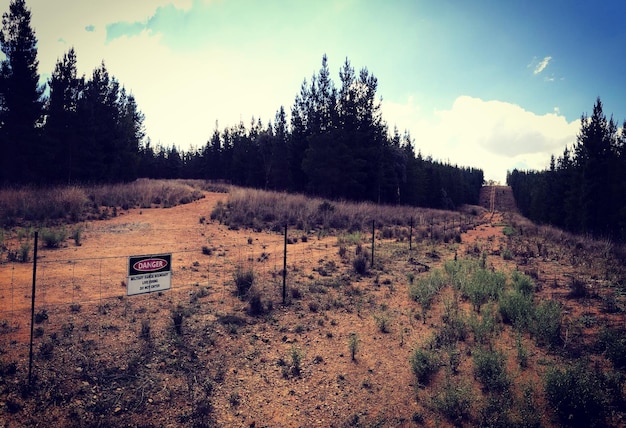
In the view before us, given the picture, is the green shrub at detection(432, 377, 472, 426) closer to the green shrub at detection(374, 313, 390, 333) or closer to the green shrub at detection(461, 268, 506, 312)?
the green shrub at detection(374, 313, 390, 333)

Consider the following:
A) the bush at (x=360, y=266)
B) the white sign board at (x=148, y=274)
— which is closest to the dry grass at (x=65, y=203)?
the white sign board at (x=148, y=274)

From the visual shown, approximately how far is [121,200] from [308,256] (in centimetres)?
1626

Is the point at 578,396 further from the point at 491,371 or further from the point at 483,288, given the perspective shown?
the point at 483,288

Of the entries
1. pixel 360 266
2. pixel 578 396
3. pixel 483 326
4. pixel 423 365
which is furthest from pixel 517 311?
pixel 360 266

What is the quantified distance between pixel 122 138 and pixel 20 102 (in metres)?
9.61

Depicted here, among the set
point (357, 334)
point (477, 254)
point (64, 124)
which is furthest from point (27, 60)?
point (477, 254)

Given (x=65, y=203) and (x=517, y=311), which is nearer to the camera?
(x=517, y=311)

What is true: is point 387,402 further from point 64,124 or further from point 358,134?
point 64,124

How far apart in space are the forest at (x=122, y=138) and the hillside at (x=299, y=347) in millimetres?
21520

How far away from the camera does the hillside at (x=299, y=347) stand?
4.61 m

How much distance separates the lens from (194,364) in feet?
18.3

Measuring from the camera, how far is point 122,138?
34.0m

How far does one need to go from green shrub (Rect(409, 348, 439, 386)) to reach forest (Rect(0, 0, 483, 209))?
2825cm

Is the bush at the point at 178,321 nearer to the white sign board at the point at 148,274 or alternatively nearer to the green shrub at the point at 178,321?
the green shrub at the point at 178,321
